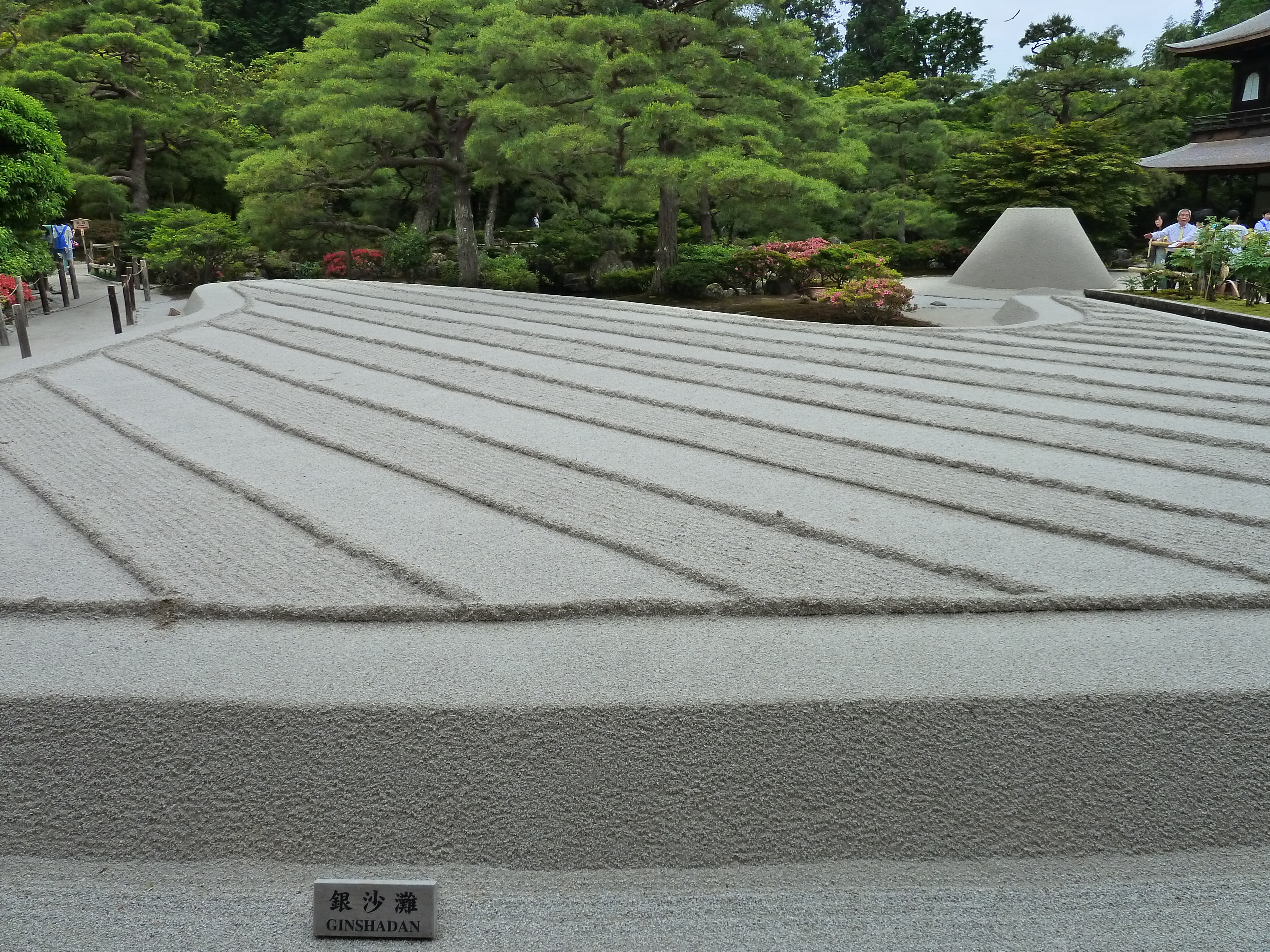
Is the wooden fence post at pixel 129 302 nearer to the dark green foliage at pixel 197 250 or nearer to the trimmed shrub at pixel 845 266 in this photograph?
the dark green foliage at pixel 197 250

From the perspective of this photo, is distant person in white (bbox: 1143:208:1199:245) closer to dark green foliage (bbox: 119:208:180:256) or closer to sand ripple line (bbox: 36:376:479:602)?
sand ripple line (bbox: 36:376:479:602)

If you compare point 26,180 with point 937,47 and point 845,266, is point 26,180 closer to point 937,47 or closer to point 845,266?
point 845,266

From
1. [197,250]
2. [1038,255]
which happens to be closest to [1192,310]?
[1038,255]

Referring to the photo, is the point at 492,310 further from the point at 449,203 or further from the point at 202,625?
the point at 449,203

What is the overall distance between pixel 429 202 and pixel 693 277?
→ 8.25m

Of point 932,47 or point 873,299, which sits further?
point 932,47

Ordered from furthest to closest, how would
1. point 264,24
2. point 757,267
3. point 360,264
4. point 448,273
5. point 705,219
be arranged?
point 264,24 < point 705,219 < point 360,264 < point 448,273 < point 757,267

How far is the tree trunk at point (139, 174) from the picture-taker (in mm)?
20016

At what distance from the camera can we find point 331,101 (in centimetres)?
1259

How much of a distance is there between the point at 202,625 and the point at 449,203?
1912 cm

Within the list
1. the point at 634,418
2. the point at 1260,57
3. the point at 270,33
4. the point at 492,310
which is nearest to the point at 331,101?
the point at 492,310

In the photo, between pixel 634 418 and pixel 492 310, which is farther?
pixel 492 310

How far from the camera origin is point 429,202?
18.2m

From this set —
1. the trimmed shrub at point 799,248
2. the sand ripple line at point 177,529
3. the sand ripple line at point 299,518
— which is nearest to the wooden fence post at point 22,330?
the sand ripple line at point 299,518
